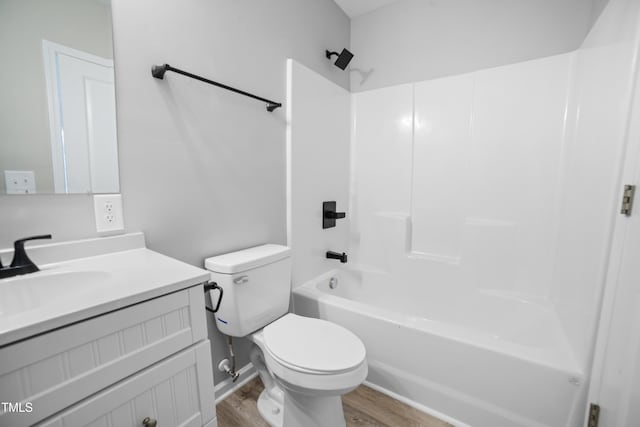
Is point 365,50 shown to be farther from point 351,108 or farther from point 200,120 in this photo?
point 200,120

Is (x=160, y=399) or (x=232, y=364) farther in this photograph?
(x=232, y=364)

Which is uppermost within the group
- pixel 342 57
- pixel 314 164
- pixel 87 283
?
pixel 342 57

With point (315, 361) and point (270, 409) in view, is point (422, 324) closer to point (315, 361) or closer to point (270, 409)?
point (315, 361)

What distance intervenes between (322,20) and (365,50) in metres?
0.44

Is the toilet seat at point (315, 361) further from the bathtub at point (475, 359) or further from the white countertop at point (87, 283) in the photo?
the white countertop at point (87, 283)

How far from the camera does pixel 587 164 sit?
122 centimetres

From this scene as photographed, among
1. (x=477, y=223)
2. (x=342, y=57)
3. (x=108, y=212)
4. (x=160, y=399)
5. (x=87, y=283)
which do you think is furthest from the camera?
(x=342, y=57)

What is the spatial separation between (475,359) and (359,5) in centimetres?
243

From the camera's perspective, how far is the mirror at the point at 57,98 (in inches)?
30.7

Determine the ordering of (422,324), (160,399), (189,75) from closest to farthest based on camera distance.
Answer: (160,399) → (189,75) → (422,324)

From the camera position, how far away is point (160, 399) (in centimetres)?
70

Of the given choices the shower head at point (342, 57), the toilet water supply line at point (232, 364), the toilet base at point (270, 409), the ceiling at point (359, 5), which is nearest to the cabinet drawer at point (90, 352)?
the toilet water supply line at point (232, 364)

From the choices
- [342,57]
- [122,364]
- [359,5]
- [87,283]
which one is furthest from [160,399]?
[359,5]

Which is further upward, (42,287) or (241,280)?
(42,287)
